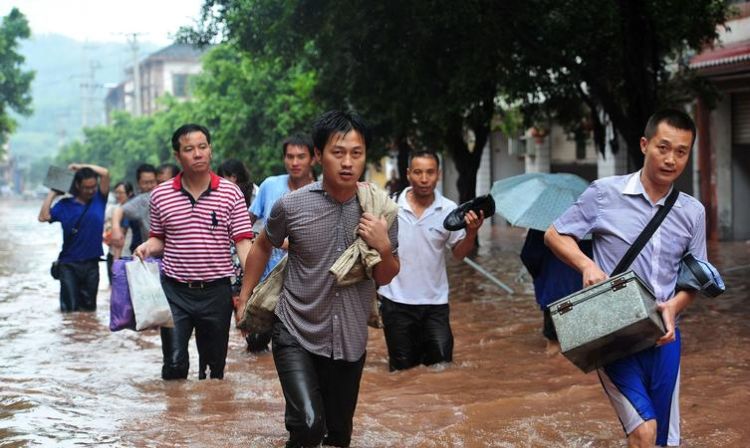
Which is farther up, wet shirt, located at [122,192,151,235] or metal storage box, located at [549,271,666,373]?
wet shirt, located at [122,192,151,235]

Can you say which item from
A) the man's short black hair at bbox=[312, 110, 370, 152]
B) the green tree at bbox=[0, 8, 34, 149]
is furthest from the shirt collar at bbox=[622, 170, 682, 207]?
the green tree at bbox=[0, 8, 34, 149]

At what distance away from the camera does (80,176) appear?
41.2 ft

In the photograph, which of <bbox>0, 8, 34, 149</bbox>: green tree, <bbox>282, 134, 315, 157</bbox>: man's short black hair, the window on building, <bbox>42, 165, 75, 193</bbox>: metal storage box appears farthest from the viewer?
the window on building

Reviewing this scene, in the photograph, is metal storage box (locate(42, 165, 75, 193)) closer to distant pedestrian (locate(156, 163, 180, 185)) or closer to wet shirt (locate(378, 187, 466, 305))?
distant pedestrian (locate(156, 163, 180, 185))

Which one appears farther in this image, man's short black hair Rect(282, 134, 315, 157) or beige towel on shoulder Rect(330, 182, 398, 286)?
man's short black hair Rect(282, 134, 315, 157)

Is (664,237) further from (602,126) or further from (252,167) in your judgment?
(252,167)

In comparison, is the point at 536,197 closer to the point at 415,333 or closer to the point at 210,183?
the point at 415,333

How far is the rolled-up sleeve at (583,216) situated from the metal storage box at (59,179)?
26.9 ft

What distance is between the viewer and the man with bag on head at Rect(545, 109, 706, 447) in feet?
16.7

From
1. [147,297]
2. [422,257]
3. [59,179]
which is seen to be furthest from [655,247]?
[59,179]

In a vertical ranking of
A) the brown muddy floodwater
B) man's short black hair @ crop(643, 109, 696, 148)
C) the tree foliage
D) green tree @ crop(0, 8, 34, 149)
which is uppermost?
green tree @ crop(0, 8, 34, 149)

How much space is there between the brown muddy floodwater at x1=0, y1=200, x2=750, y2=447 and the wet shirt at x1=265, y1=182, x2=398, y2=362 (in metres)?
1.44

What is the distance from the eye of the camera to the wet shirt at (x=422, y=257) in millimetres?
8141

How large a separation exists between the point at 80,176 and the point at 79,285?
1.40 metres
